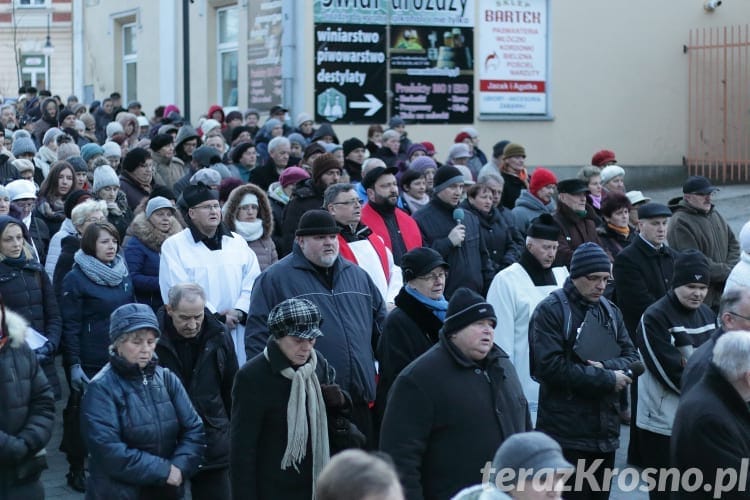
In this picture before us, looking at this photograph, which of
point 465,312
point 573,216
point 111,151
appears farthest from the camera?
point 111,151

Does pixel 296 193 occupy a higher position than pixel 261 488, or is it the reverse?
pixel 296 193

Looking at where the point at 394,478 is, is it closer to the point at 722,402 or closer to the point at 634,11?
the point at 722,402

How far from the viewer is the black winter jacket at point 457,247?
9.67 meters

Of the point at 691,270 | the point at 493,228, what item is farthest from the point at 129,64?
the point at 691,270

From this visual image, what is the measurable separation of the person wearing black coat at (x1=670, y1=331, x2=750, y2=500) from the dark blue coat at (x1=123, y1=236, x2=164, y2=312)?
4491 millimetres

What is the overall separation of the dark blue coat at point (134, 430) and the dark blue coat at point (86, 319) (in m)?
2.25

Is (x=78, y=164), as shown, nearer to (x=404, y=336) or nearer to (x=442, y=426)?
(x=404, y=336)

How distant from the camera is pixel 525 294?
7.71 m

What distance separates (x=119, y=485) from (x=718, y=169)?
17768mm

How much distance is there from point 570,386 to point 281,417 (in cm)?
173

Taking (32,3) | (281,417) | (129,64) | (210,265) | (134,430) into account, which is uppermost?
(32,3)

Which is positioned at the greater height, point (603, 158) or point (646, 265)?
point (603, 158)

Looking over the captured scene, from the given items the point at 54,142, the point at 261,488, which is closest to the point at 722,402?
the point at 261,488

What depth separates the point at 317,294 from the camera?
23.6 feet
